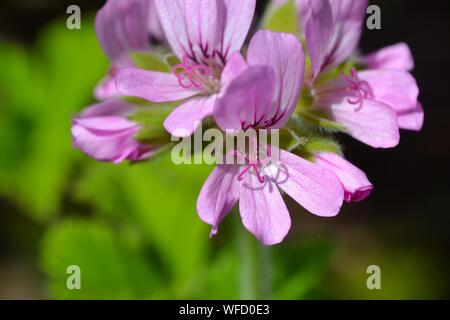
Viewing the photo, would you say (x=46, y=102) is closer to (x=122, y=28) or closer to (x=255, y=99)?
(x=122, y=28)

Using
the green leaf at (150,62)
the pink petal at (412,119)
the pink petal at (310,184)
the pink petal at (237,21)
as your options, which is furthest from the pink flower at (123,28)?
the pink petal at (412,119)

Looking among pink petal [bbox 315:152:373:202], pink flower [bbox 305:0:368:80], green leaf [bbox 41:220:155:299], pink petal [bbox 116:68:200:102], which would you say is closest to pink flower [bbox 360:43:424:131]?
pink flower [bbox 305:0:368:80]

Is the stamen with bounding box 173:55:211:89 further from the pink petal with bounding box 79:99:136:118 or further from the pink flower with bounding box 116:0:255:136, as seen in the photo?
the pink petal with bounding box 79:99:136:118

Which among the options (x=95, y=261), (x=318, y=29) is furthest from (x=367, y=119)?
(x=95, y=261)

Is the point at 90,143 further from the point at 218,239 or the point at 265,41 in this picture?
the point at 218,239
